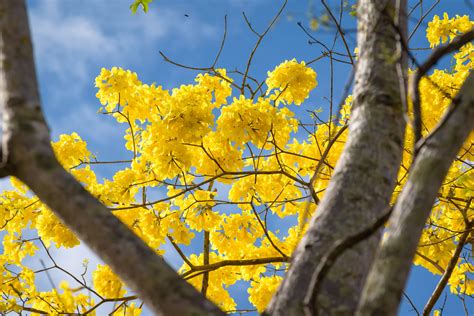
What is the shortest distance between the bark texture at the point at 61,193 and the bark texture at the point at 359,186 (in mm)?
280

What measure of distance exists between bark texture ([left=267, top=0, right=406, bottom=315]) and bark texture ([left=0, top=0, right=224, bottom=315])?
0.92 ft

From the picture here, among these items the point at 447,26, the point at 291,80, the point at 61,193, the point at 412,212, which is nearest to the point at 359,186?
the point at 412,212

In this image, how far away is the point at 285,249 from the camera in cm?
537

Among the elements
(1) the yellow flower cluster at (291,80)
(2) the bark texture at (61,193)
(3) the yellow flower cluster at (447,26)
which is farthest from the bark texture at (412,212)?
(3) the yellow flower cluster at (447,26)

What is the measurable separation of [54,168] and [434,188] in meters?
1.00

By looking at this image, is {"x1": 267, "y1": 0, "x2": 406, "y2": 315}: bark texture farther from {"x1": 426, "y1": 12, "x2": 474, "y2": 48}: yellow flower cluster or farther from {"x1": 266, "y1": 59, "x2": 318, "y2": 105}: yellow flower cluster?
{"x1": 426, "y1": 12, "x2": 474, "y2": 48}: yellow flower cluster

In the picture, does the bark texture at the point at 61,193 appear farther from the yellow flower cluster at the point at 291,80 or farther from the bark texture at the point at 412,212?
the yellow flower cluster at the point at 291,80

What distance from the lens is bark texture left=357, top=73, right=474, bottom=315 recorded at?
3.96 feet

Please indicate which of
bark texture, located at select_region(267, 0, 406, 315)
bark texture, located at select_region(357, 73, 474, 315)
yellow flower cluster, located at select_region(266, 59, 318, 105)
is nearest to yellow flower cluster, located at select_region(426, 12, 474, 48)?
yellow flower cluster, located at select_region(266, 59, 318, 105)

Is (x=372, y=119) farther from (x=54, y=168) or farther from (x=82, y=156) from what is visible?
(x=82, y=156)

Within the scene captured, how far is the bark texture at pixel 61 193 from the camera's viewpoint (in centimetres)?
139

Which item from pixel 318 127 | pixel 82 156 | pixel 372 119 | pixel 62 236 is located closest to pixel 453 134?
pixel 372 119

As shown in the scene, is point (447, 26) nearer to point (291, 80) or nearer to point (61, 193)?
point (291, 80)

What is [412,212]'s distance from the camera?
1.26 metres
